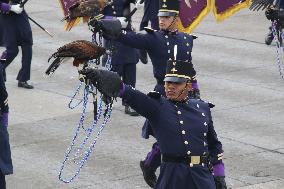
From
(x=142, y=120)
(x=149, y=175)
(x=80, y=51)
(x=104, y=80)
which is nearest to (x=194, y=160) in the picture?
(x=104, y=80)

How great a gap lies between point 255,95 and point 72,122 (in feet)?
10.8

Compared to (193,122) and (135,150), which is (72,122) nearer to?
(135,150)

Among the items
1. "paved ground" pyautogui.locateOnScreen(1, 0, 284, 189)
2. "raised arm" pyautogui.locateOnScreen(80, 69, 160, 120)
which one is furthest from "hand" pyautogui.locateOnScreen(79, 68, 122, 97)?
"paved ground" pyautogui.locateOnScreen(1, 0, 284, 189)

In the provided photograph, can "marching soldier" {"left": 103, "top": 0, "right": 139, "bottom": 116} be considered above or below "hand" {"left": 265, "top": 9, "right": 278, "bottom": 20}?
below

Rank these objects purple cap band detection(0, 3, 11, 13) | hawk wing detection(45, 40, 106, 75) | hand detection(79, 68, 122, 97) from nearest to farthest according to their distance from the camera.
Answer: hand detection(79, 68, 122, 97)
hawk wing detection(45, 40, 106, 75)
purple cap band detection(0, 3, 11, 13)

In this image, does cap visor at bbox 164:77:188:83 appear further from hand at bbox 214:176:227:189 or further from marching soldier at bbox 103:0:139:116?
marching soldier at bbox 103:0:139:116

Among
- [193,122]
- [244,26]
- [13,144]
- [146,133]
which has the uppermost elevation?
[193,122]

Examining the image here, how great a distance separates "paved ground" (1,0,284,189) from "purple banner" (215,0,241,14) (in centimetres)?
139

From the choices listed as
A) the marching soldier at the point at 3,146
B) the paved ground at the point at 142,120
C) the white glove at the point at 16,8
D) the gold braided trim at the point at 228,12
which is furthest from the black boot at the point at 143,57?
the marching soldier at the point at 3,146

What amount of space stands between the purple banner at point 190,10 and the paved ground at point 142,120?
4.24 feet

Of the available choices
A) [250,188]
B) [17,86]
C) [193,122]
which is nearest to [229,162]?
[250,188]

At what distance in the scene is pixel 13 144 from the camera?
12602 millimetres

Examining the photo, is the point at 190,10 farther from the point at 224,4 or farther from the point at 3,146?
the point at 3,146

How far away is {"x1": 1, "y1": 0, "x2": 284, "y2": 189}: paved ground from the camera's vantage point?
36.7 feet
